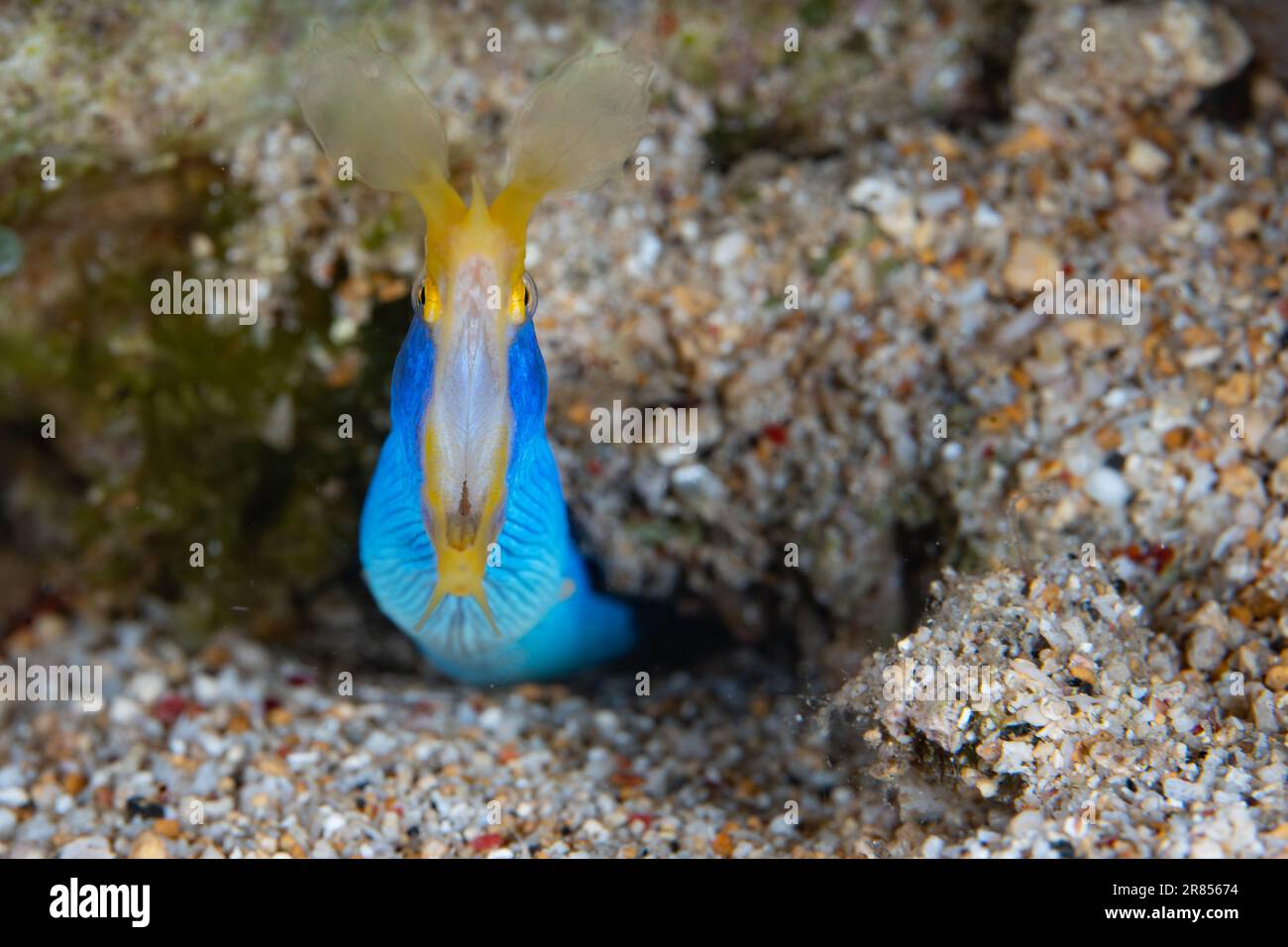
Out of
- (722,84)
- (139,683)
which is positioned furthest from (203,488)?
(722,84)

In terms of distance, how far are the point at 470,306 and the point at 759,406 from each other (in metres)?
1.46

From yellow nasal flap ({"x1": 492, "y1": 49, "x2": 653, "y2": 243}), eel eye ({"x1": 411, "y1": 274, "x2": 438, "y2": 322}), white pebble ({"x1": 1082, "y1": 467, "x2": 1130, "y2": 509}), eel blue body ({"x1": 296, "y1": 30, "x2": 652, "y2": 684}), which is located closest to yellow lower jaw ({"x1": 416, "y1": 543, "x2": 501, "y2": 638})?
eel blue body ({"x1": 296, "y1": 30, "x2": 652, "y2": 684})

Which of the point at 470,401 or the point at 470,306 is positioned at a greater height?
the point at 470,306

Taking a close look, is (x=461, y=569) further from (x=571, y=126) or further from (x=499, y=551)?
(x=571, y=126)

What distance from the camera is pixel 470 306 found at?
93.0 inches

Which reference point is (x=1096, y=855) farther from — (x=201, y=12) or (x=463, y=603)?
(x=201, y=12)

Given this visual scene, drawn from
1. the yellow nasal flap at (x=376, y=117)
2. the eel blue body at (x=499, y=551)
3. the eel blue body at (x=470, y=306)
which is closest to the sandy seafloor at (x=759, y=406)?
the eel blue body at (x=499, y=551)

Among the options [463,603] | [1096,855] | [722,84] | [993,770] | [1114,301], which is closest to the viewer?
[1096,855]

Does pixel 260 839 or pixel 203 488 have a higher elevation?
pixel 203 488

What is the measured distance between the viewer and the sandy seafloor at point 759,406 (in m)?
2.94

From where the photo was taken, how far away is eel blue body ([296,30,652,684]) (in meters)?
2.39

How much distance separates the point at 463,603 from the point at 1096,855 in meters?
1.79

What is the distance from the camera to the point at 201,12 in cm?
342

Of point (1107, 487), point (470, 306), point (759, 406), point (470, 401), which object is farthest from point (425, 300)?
point (1107, 487)
